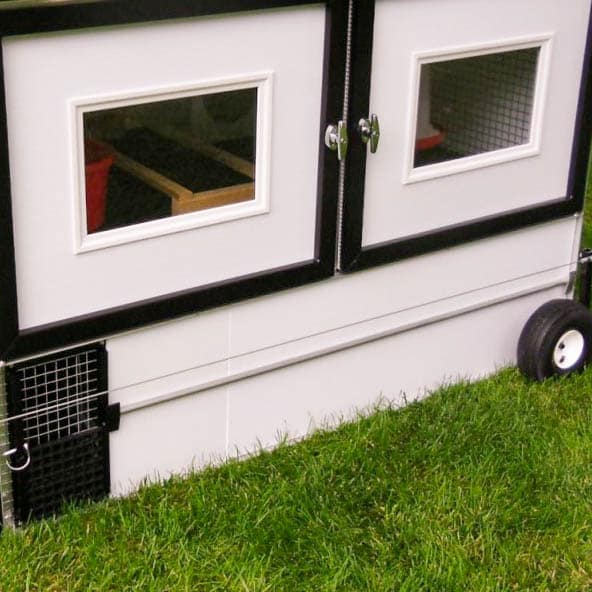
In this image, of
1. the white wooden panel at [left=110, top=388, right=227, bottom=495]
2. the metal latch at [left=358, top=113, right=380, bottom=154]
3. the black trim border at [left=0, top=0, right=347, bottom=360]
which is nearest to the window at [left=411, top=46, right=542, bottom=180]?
the metal latch at [left=358, top=113, right=380, bottom=154]

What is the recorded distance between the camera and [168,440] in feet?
10.3

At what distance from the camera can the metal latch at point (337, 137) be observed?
3.04 meters

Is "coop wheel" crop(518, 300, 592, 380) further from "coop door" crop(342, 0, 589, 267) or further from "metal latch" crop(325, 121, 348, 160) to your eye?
"metal latch" crop(325, 121, 348, 160)

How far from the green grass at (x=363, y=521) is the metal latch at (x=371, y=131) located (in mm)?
771

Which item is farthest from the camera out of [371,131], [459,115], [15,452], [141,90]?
[459,115]

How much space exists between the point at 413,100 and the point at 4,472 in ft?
→ 4.42

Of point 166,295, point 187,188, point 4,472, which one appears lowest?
point 4,472

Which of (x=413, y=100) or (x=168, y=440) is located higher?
(x=413, y=100)

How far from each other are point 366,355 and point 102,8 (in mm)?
1288

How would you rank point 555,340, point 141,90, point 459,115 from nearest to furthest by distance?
point 141,90 < point 459,115 < point 555,340

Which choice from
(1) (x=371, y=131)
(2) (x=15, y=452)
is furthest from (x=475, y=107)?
(2) (x=15, y=452)

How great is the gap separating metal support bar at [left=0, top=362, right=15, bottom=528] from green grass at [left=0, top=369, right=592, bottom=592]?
43mm

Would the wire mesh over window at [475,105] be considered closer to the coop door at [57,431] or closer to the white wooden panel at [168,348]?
the white wooden panel at [168,348]

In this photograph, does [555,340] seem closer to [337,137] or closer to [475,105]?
[475,105]
